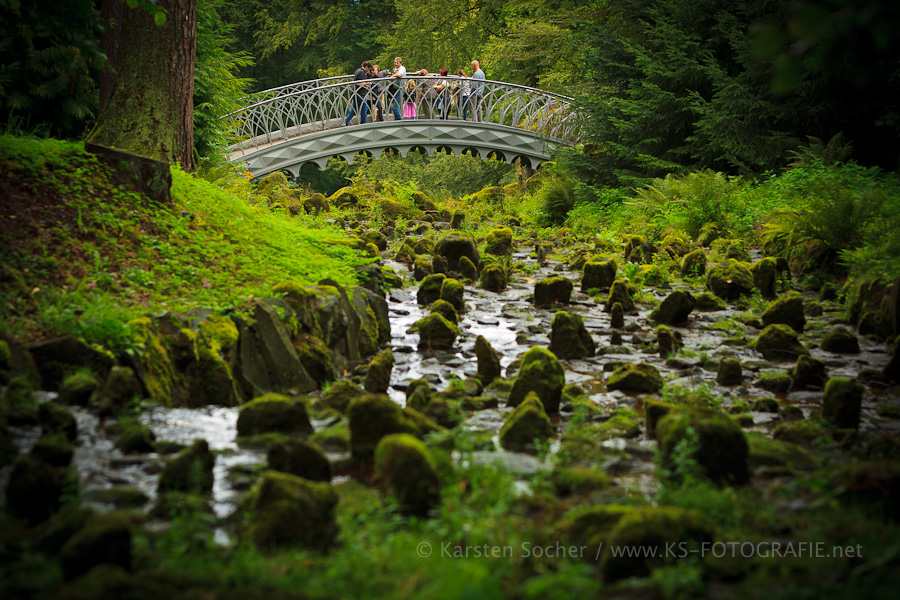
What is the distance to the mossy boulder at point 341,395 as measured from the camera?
4.35 m

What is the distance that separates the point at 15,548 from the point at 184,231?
168 inches

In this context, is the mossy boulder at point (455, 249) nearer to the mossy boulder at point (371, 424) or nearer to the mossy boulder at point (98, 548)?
the mossy boulder at point (371, 424)

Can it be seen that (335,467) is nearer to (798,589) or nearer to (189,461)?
(189,461)

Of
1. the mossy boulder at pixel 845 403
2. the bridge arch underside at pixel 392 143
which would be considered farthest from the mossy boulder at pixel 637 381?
the bridge arch underside at pixel 392 143

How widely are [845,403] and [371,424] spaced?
3.02 meters

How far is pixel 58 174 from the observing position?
5785 millimetres

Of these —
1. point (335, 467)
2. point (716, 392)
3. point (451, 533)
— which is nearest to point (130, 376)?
point (335, 467)

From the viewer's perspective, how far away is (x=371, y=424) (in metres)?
3.46

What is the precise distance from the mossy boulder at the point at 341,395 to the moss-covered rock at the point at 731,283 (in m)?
5.25

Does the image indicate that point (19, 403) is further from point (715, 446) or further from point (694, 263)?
point (694, 263)

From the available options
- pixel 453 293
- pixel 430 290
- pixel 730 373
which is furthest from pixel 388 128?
pixel 730 373

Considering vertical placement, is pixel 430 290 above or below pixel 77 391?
above

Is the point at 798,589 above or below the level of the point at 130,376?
below

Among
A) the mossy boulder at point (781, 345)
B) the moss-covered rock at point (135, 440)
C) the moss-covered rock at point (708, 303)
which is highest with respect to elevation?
the moss-covered rock at point (708, 303)
